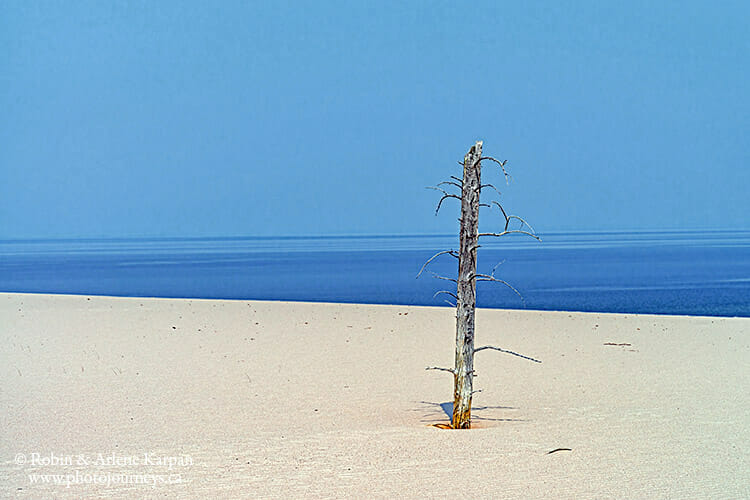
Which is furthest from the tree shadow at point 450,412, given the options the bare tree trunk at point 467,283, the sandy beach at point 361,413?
the bare tree trunk at point 467,283

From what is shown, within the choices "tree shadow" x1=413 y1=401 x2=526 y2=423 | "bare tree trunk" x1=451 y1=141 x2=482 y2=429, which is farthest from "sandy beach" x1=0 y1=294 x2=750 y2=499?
"bare tree trunk" x1=451 y1=141 x2=482 y2=429

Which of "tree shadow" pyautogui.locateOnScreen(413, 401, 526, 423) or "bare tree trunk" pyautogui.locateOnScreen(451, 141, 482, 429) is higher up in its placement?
"bare tree trunk" pyautogui.locateOnScreen(451, 141, 482, 429)

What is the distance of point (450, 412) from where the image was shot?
9883 mm

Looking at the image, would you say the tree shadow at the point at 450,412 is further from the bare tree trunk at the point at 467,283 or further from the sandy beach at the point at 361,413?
the bare tree trunk at the point at 467,283

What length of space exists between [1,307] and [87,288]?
68.5 ft

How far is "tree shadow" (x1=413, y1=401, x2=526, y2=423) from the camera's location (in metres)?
9.38

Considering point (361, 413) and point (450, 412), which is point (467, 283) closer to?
point (450, 412)

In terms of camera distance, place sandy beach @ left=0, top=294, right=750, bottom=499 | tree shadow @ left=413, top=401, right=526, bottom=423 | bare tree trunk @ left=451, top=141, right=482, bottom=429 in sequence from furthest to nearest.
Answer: tree shadow @ left=413, top=401, right=526, bottom=423, bare tree trunk @ left=451, top=141, right=482, bottom=429, sandy beach @ left=0, top=294, right=750, bottom=499

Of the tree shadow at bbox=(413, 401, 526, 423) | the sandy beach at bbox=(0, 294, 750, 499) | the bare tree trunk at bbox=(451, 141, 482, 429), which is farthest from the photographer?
the tree shadow at bbox=(413, 401, 526, 423)

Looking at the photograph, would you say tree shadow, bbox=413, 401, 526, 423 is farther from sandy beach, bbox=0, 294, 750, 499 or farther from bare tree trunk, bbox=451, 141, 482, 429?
bare tree trunk, bbox=451, 141, 482, 429

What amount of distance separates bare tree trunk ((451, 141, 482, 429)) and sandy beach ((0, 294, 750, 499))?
1.28ft

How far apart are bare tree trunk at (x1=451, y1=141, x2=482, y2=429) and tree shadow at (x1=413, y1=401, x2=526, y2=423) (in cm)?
61

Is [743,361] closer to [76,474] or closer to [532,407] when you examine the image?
[532,407]

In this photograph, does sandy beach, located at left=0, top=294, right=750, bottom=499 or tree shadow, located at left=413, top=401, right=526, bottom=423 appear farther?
tree shadow, located at left=413, top=401, right=526, bottom=423
